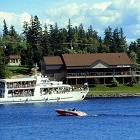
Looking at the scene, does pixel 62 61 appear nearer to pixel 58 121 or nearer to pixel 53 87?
pixel 53 87

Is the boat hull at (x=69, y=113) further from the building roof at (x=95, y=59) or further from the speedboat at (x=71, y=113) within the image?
the building roof at (x=95, y=59)

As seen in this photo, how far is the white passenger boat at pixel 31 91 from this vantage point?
108312 mm

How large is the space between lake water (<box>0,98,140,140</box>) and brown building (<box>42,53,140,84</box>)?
2623 cm

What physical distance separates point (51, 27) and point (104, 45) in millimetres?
17439

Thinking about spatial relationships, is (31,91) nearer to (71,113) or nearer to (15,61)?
(71,113)

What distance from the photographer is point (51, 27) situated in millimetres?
176250

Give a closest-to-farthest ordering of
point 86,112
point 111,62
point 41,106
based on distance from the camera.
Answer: point 86,112
point 41,106
point 111,62

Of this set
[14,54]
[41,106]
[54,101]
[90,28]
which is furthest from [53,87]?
[90,28]

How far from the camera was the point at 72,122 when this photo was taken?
76.1 m

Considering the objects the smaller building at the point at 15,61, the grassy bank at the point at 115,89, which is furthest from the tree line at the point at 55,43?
the grassy bank at the point at 115,89

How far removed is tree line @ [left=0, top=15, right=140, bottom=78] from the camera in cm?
16112

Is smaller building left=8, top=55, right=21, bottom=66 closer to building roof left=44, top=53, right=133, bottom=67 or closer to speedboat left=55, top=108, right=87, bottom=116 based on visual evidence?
building roof left=44, top=53, right=133, bottom=67

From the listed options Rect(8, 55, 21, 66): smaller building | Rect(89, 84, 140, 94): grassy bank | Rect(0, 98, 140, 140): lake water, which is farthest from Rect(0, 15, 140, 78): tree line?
Rect(0, 98, 140, 140): lake water

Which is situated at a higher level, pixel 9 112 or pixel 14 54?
pixel 14 54
